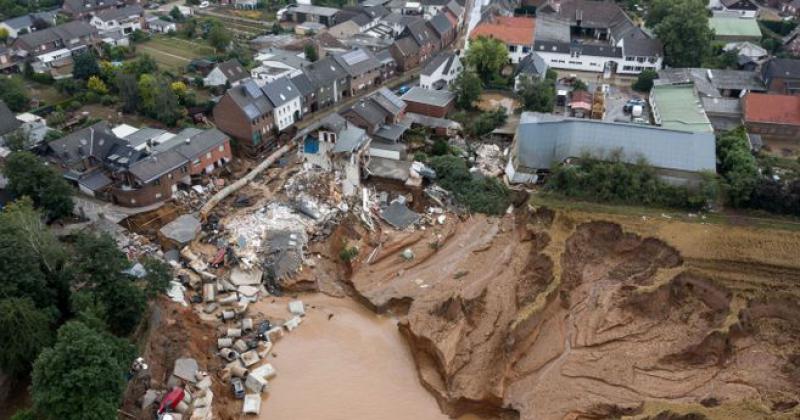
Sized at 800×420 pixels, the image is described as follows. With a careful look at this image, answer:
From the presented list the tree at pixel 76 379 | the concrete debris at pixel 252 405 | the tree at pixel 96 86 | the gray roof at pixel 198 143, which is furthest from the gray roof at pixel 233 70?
the tree at pixel 76 379

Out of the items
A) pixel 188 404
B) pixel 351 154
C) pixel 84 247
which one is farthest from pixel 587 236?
pixel 84 247

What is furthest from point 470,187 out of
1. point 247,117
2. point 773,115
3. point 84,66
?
point 84,66

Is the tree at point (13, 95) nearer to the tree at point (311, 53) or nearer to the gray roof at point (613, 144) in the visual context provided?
the tree at point (311, 53)

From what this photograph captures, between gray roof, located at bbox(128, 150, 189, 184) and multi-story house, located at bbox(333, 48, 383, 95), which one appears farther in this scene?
multi-story house, located at bbox(333, 48, 383, 95)

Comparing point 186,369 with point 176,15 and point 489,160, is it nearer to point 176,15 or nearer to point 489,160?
point 489,160

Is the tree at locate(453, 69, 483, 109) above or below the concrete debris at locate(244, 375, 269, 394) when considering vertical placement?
above

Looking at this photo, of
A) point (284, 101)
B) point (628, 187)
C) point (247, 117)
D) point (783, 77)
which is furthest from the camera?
point (783, 77)

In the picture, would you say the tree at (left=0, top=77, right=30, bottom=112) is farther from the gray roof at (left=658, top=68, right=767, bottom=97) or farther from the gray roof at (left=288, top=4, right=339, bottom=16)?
the gray roof at (left=658, top=68, right=767, bottom=97)

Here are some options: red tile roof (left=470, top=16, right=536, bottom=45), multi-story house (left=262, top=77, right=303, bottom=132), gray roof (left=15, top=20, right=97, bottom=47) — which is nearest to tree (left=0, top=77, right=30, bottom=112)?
gray roof (left=15, top=20, right=97, bottom=47)
